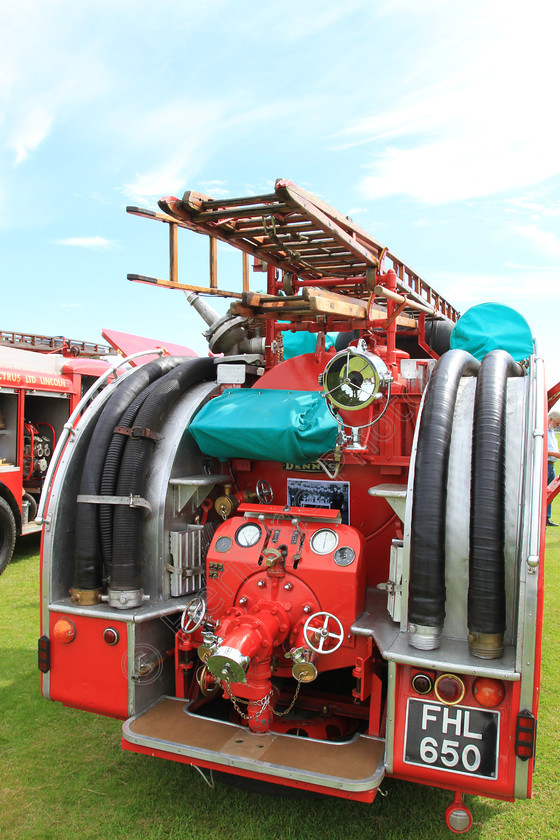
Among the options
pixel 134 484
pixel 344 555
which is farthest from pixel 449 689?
pixel 134 484

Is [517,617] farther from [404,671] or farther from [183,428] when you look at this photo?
[183,428]

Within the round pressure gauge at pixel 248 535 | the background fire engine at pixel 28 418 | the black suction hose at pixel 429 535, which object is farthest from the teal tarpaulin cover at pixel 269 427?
the background fire engine at pixel 28 418

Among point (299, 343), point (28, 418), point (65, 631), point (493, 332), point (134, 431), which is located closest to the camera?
point (65, 631)

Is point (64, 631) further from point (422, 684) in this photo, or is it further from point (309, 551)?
point (422, 684)

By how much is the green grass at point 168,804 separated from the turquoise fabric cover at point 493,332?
2.73 meters

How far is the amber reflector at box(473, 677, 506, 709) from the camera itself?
2.82m

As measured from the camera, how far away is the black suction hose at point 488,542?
9.47ft

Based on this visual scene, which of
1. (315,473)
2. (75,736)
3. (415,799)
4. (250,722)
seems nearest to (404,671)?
(250,722)

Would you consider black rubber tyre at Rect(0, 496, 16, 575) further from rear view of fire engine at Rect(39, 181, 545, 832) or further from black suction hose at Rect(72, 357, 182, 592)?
black suction hose at Rect(72, 357, 182, 592)

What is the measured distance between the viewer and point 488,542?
291 centimetres

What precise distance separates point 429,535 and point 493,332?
7.12 ft

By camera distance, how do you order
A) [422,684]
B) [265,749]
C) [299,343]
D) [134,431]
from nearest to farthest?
1. [422,684]
2. [265,749]
3. [134,431]
4. [299,343]

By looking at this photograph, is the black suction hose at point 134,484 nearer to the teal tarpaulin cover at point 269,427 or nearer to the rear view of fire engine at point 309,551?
the rear view of fire engine at point 309,551

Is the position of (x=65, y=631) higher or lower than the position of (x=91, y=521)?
lower
